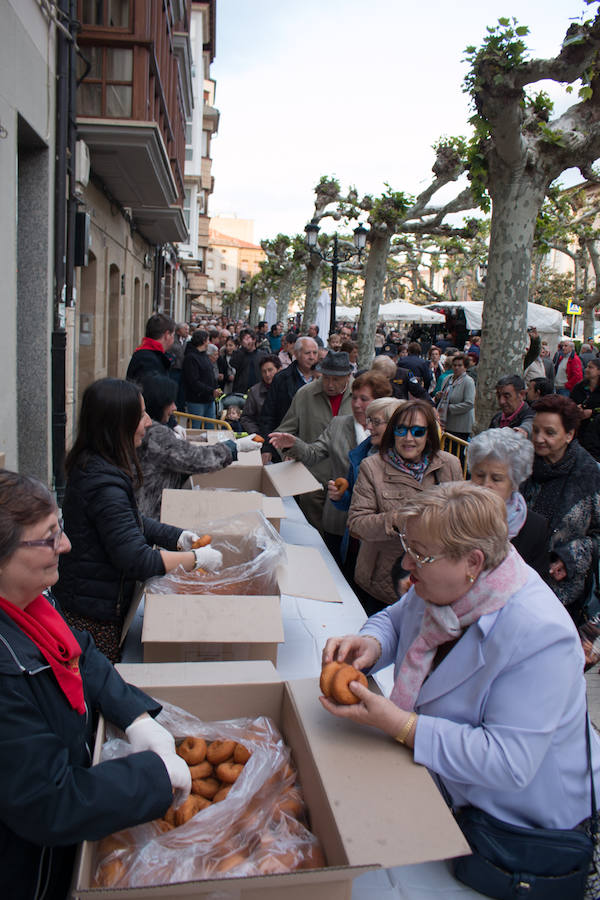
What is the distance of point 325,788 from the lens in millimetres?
1477

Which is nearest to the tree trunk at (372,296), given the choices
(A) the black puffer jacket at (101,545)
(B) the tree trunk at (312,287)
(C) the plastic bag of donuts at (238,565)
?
(B) the tree trunk at (312,287)

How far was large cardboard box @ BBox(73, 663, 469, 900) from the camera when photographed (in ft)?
3.99

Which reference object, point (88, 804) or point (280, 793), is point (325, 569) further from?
point (88, 804)

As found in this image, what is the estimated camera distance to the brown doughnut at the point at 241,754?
1770mm

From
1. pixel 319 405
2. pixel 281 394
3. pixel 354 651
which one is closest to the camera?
pixel 354 651

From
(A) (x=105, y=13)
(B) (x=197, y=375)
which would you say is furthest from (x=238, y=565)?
(A) (x=105, y=13)

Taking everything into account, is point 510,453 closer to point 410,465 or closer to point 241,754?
point 410,465

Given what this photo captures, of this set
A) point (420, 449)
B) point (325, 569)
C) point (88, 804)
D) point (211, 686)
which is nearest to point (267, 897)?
point (88, 804)

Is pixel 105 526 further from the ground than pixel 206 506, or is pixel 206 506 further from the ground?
pixel 105 526

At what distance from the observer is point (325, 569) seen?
274 cm

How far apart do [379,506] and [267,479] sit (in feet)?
3.34

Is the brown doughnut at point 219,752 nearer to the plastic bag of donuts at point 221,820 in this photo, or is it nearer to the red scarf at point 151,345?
the plastic bag of donuts at point 221,820

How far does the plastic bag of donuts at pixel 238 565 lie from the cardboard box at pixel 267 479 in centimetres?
81

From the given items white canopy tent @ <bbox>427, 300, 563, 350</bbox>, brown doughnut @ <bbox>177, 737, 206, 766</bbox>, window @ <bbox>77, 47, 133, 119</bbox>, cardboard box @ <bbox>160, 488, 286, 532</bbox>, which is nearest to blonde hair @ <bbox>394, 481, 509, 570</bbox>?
brown doughnut @ <bbox>177, 737, 206, 766</bbox>
